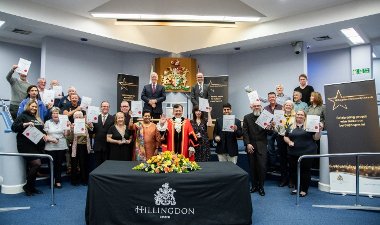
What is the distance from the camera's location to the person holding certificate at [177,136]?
5.29 metres

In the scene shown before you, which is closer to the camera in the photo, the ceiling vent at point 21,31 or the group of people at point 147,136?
the group of people at point 147,136

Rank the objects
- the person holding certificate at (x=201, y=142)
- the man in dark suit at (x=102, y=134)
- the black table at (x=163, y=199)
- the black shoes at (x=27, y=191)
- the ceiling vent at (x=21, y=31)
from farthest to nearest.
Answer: the ceiling vent at (x=21, y=31) < the man in dark suit at (x=102, y=134) < the person holding certificate at (x=201, y=142) < the black shoes at (x=27, y=191) < the black table at (x=163, y=199)

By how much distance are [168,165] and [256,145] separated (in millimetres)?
2112

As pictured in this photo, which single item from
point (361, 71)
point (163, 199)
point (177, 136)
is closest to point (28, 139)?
point (177, 136)

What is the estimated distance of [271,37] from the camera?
25.7 ft

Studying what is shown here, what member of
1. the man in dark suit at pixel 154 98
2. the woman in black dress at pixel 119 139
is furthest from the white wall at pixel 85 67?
the woman in black dress at pixel 119 139

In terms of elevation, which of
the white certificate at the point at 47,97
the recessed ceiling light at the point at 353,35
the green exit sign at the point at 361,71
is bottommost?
the white certificate at the point at 47,97

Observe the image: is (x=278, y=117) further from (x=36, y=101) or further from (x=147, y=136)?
(x=36, y=101)

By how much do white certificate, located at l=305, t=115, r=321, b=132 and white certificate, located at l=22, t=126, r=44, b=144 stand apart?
172 inches

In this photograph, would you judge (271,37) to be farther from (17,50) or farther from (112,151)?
(17,50)

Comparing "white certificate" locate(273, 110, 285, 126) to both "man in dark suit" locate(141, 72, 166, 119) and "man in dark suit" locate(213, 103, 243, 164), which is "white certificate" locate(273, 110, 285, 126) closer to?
"man in dark suit" locate(213, 103, 243, 164)

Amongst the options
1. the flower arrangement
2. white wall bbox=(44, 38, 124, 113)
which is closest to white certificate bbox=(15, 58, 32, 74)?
white wall bbox=(44, 38, 124, 113)

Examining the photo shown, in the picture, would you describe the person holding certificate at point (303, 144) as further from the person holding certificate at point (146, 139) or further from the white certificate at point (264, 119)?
the person holding certificate at point (146, 139)

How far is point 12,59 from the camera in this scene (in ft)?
29.5
